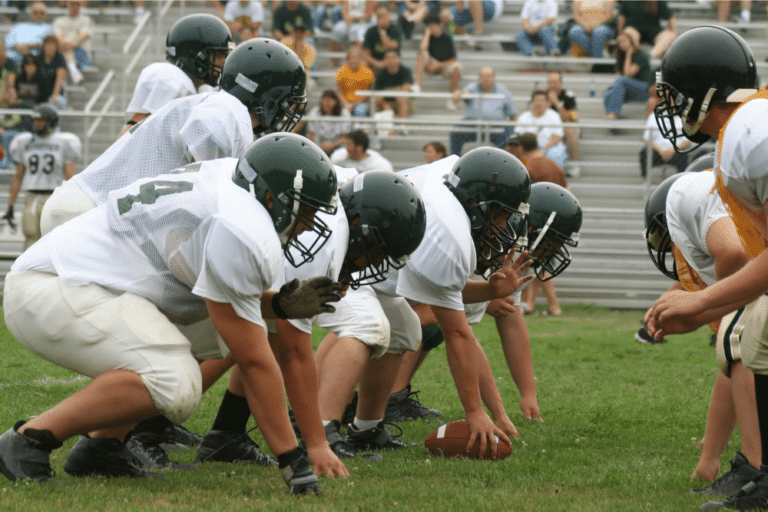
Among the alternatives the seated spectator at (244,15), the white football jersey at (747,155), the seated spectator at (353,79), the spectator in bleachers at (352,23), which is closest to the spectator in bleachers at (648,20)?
the seated spectator at (353,79)

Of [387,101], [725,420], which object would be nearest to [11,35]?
[387,101]

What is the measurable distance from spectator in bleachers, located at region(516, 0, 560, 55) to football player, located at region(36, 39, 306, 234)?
1137 cm

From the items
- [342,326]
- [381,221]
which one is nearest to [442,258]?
[342,326]

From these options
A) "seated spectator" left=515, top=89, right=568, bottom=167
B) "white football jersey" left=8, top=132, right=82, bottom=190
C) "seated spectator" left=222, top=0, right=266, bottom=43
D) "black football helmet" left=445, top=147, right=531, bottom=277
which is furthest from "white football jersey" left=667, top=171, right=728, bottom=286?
"seated spectator" left=222, top=0, right=266, bottom=43

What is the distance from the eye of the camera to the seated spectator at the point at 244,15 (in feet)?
50.9

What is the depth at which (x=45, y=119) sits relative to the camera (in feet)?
39.2

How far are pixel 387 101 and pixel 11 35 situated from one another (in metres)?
6.81

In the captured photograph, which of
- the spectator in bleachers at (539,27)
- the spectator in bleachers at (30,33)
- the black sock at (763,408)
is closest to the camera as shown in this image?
the black sock at (763,408)

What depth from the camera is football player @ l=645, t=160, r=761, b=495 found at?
3855 millimetres

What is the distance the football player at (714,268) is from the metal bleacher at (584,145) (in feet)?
26.5

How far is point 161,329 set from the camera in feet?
11.9

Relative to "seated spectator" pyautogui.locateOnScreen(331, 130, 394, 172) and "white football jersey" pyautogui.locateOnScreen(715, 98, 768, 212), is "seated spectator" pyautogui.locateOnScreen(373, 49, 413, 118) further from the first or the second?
"white football jersey" pyautogui.locateOnScreen(715, 98, 768, 212)

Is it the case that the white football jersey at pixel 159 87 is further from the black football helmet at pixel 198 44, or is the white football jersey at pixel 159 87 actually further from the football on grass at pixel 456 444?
the football on grass at pixel 456 444

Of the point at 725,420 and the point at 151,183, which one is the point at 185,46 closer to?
the point at 151,183
